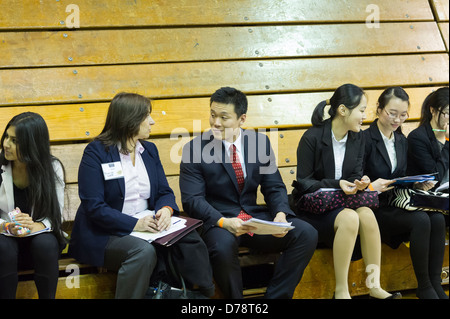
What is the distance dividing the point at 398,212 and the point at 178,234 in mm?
1363

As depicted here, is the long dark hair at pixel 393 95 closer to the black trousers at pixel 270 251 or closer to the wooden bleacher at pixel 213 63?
the wooden bleacher at pixel 213 63

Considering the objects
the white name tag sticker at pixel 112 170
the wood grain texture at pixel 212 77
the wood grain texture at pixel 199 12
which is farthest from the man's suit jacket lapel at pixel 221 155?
the wood grain texture at pixel 199 12

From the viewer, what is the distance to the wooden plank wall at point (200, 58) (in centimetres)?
346

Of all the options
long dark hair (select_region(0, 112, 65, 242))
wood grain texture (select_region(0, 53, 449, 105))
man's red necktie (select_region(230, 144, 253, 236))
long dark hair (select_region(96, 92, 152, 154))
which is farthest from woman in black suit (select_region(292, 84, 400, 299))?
long dark hair (select_region(0, 112, 65, 242))

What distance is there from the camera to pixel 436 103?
3.35 meters

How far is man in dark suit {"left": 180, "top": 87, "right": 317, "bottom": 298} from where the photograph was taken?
8.87ft

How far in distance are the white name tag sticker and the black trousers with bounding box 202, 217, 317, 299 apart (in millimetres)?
539

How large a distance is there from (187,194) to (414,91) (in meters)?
2.08

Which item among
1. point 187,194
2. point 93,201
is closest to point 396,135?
point 187,194

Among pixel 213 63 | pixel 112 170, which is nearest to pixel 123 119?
pixel 112 170

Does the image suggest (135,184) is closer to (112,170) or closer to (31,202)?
(112,170)

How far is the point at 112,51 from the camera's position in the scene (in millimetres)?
3604

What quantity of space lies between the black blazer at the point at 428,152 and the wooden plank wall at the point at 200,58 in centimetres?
56
